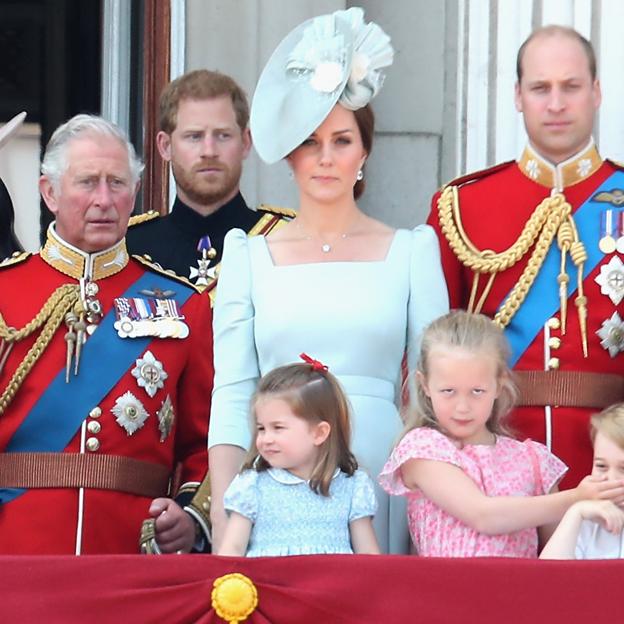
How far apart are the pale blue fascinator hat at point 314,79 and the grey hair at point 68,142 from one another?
19.1 inches

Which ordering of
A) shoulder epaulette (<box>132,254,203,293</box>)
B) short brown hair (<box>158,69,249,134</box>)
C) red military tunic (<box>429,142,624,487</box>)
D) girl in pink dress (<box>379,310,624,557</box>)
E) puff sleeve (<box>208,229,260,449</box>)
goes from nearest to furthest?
girl in pink dress (<box>379,310,624,557</box>)
puff sleeve (<box>208,229,260,449</box>)
red military tunic (<box>429,142,624,487</box>)
shoulder epaulette (<box>132,254,203,293</box>)
short brown hair (<box>158,69,249,134</box>)

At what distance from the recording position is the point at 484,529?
13.1 feet

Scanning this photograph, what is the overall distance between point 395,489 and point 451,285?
0.68 meters

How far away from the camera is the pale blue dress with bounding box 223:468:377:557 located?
157 inches

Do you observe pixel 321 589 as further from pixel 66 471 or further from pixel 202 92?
pixel 202 92

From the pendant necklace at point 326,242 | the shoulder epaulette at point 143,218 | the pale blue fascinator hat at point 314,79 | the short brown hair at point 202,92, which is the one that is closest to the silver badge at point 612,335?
the pendant necklace at point 326,242

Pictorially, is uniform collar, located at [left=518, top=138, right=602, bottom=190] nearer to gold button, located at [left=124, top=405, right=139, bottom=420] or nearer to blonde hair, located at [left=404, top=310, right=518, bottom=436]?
blonde hair, located at [left=404, top=310, right=518, bottom=436]

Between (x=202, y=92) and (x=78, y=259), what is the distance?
676 millimetres

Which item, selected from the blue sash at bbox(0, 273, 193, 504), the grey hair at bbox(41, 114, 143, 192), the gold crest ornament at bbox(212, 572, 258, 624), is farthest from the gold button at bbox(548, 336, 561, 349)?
the gold crest ornament at bbox(212, 572, 258, 624)

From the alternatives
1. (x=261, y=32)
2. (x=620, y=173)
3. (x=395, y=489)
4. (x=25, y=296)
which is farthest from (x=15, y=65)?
(x=395, y=489)

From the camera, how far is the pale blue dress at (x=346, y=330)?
167 inches

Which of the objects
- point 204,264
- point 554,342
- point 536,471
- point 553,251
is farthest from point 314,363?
point 204,264

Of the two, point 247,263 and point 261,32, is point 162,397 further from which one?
point 261,32

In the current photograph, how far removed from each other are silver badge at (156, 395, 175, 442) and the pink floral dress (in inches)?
27.1
